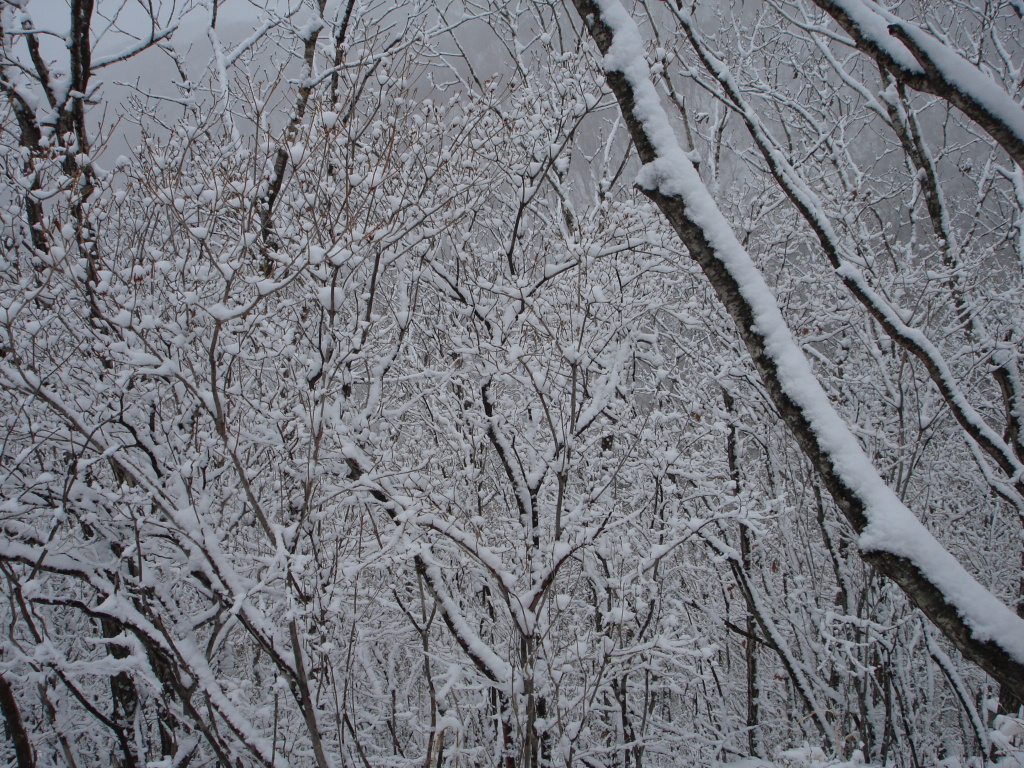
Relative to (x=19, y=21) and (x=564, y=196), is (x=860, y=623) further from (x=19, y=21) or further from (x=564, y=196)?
(x=19, y=21)

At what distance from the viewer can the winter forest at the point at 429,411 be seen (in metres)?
2.72

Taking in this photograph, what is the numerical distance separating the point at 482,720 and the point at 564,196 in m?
5.99

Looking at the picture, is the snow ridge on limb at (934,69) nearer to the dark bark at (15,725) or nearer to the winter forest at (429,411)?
the winter forest at (429,411)

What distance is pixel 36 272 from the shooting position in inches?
151

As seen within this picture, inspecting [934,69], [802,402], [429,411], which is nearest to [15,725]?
[429,411]

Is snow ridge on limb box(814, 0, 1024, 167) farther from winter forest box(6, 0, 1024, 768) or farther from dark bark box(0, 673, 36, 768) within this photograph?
dark bark box(0, 673, 36, 768)

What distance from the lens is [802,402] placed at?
134 cm

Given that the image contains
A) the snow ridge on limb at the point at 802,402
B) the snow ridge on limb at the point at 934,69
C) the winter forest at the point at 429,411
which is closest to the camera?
the snow ridge on limb at the point at 802,402

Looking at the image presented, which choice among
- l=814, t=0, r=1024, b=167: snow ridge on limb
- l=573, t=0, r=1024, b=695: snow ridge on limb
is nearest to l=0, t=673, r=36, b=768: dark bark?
l=573, t=0, r=1024, b=695: snow ridge on limb

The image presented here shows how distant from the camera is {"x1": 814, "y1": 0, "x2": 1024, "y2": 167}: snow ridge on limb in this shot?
122 centimetres

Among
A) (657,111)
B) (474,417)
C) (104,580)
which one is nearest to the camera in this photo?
(657,111)

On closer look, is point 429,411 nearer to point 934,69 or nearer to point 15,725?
point 15,725

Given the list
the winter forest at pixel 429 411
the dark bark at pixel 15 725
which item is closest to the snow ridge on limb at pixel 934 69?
the winter forest at pixel 429 411

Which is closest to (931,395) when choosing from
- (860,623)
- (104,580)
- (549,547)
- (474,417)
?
(860,623)
